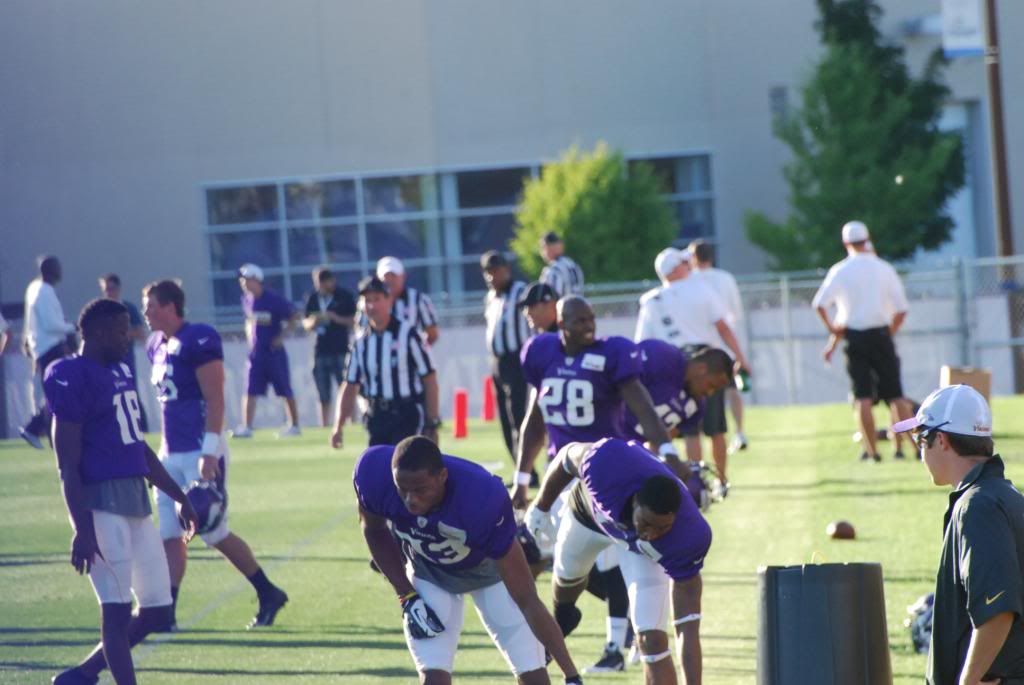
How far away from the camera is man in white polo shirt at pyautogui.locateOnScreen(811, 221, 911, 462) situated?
15305 millimetres

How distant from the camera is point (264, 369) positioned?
20.1 m

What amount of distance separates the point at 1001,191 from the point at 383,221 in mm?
17987

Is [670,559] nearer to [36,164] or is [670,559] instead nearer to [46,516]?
[46,516]

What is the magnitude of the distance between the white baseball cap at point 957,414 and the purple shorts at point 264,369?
610 inches

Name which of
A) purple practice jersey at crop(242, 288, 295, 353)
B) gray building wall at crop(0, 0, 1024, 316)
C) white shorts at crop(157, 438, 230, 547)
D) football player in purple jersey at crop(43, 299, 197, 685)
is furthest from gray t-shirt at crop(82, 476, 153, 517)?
gray building wall at crop(0, 0, 1024, 316)

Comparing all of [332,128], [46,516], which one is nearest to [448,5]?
[332,128]

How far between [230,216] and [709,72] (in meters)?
11.2

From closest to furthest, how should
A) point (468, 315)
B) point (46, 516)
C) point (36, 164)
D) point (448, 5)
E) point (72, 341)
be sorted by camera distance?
point (46, 516) < point (36, 164) < point (72, 341) < point (468, 315) < point (448, 5)

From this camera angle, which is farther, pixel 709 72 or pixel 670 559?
pixel 709 72

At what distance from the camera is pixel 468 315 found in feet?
85.5

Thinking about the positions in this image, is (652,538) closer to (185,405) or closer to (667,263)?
(185,405)

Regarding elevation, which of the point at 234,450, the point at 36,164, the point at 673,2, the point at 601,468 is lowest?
the point at 234,450

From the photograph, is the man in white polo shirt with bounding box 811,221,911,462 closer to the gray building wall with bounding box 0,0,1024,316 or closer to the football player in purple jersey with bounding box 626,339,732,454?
the football player in purple jersey with bounding box 626,339,732,454

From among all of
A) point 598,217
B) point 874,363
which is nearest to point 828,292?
point 874,363
